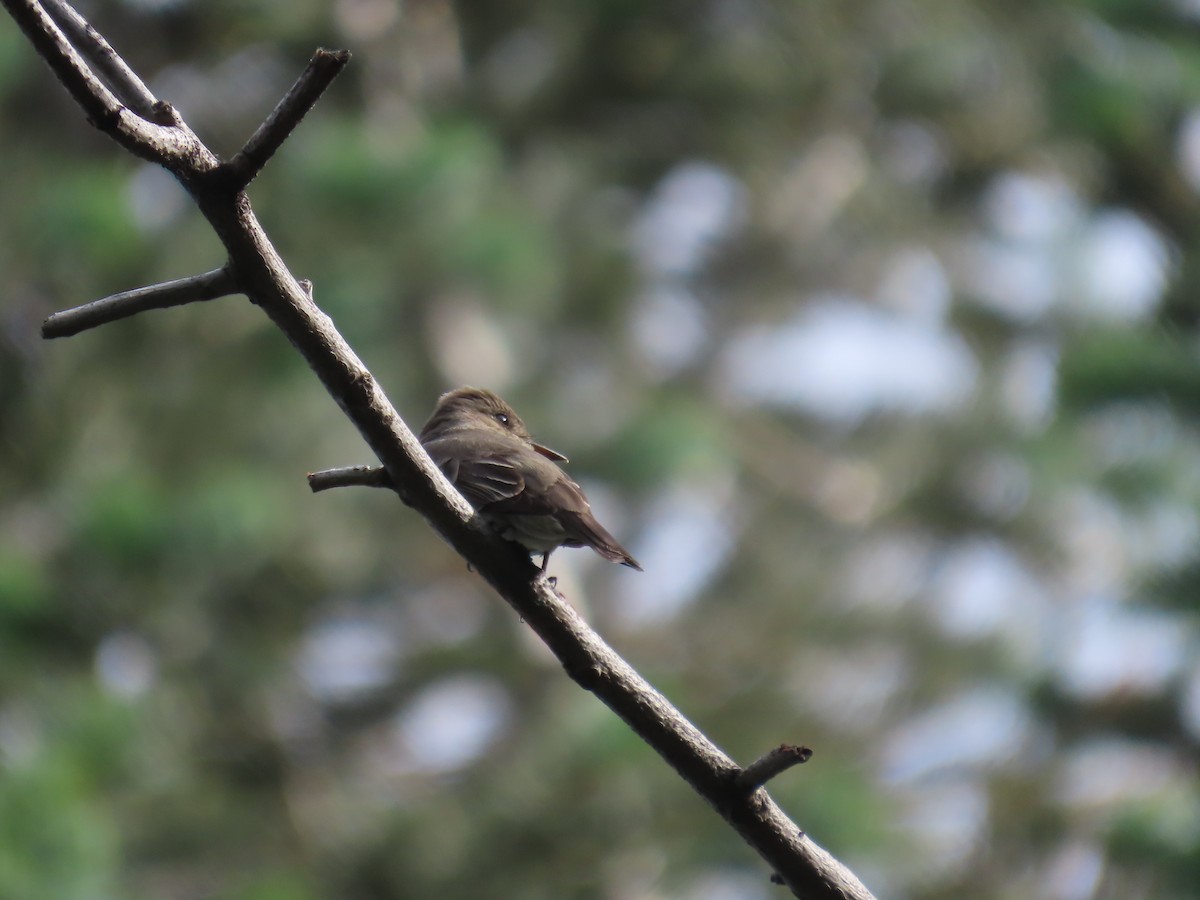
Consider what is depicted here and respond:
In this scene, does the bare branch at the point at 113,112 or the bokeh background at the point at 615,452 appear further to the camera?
the bokeh background at the point at 615,452

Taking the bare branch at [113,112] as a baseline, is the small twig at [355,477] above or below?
A: below

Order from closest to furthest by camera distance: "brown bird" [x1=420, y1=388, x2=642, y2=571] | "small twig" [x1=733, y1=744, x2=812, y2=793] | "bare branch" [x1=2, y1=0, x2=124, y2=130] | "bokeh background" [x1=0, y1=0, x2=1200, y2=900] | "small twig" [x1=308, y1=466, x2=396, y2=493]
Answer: "bare branch" [x1=2, y1=0, x2=124, y2=130] < "small twig" [x1=733, y1=744, x2=812, y2=793] < "small twig" [x1=308, y1=466, x2=396, y2=493] < "brown bird" [x1=420, y1=388, x2=642, y2=571] < "bokeh background" [x1=0, y1=0, x2=1200, y2=900]

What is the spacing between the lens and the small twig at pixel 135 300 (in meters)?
1.77

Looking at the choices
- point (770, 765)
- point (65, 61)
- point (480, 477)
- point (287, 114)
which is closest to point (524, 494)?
point (480, 477)

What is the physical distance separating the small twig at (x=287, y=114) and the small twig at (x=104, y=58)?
150 mm

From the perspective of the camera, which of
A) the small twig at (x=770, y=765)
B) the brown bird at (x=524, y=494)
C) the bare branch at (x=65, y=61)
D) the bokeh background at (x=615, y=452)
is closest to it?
the bare branch at (x=65, y=61)

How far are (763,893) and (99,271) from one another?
494 centimetres

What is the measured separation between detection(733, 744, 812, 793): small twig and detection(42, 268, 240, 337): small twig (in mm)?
869

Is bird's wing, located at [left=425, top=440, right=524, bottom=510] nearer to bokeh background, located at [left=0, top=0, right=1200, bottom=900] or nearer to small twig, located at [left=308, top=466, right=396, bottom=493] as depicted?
small twig, located at [left=308, top=466, right=396, bottom=493]

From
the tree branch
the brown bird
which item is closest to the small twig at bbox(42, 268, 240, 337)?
the tree branch

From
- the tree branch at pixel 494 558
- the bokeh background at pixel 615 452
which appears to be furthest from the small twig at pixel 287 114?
the bokeh background at pixel 615 452

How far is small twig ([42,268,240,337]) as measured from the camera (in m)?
1.77

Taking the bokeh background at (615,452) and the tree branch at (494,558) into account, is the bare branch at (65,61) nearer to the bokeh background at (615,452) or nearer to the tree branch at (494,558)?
the tree branch at (494,558)

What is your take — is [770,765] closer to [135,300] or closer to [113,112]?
[135,300]
